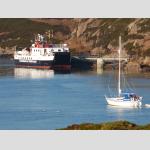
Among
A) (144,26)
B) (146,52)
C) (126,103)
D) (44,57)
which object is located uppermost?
(144,26)

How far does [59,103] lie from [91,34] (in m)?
24.4

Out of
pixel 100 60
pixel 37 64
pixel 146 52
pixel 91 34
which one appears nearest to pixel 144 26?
Answer: pixel 146 52

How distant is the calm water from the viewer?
14.9 meters

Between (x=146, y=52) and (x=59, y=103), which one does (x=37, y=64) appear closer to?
(x=146, y=52)

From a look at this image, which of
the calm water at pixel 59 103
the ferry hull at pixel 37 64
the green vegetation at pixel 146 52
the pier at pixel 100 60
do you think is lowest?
the calm water at pixel 59 103

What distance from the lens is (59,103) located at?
1817 cm

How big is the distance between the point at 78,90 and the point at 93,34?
2027 cm

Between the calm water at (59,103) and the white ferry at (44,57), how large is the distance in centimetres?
659

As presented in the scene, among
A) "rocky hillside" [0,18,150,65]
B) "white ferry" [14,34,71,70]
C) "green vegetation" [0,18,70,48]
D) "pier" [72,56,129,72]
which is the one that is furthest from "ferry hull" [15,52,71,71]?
"green vegetation" [0,18,70,48]

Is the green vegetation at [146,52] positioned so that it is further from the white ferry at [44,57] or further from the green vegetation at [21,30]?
the green vegetation at [21,30]

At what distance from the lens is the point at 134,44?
36.4m

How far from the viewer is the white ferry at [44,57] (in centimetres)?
3397

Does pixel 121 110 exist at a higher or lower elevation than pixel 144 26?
lower

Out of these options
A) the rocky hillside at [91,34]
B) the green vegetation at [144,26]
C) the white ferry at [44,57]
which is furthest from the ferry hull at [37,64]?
the green vegetation at [144,26]
